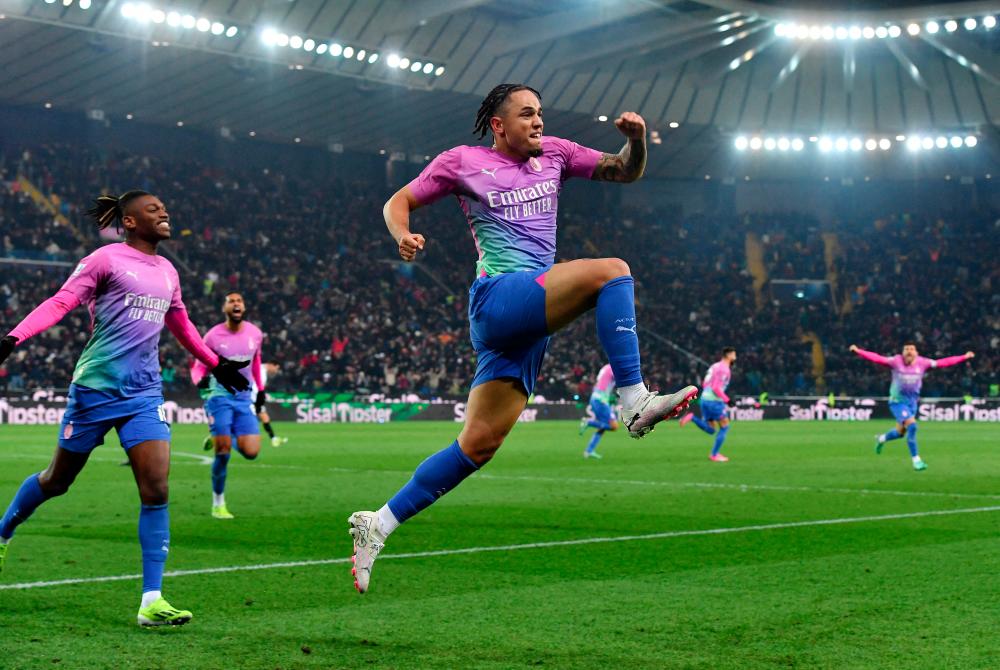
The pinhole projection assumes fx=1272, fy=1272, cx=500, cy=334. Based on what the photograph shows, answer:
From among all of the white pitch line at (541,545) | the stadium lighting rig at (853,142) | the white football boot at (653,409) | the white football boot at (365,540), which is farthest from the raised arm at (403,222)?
the stadium lighting rig at (853,142)

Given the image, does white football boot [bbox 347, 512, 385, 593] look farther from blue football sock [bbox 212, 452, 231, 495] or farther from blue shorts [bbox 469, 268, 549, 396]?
blue football sock [bbox 212, 452, 231, 495]

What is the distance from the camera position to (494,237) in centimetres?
624

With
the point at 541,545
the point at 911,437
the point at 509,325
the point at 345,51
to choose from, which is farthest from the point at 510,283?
the point at 345,51

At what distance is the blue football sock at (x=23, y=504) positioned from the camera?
24.7ft

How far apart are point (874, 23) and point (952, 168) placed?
15574 millimetres

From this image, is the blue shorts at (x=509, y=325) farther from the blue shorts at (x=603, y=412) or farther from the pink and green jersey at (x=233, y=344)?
the blue shorts at (x=603, y=412)

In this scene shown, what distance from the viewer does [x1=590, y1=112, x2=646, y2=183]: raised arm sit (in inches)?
241

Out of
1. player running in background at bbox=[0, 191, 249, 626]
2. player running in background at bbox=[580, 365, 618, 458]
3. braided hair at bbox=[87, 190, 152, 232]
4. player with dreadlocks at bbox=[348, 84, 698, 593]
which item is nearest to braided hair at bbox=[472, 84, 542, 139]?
player with dreadlocks at bbox=[348, 84, 698, 593]

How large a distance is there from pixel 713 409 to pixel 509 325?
18547 millimetres

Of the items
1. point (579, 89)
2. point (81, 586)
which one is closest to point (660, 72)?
point (579, 89)

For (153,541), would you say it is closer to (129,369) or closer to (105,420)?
(105,420)

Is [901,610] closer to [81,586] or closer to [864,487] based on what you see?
[81,586]

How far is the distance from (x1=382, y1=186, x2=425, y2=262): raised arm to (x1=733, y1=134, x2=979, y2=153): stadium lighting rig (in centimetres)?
5002

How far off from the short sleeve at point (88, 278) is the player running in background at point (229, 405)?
573 cm
